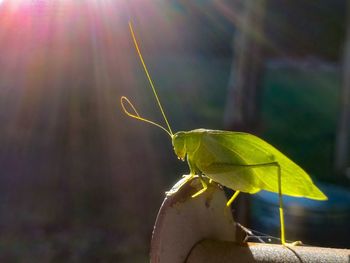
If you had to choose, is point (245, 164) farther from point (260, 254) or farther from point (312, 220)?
point (312, 220)

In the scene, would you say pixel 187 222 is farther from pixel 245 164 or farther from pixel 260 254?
pixel 245 164

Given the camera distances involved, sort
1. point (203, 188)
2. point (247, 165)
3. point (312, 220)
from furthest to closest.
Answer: point (312, 220) < point (247, 165) < point (203, 188)

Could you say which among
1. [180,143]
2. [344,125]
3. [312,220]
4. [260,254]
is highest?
[180,143]

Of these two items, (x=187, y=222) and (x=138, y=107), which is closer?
(x=187, y=222)

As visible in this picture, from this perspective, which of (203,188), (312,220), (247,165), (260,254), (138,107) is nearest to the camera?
(260,254)

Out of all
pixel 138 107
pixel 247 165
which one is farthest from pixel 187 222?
pixel 138 107

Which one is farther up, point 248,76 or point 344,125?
point 248,76

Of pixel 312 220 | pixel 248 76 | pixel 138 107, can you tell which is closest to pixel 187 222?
pixel 312 220
